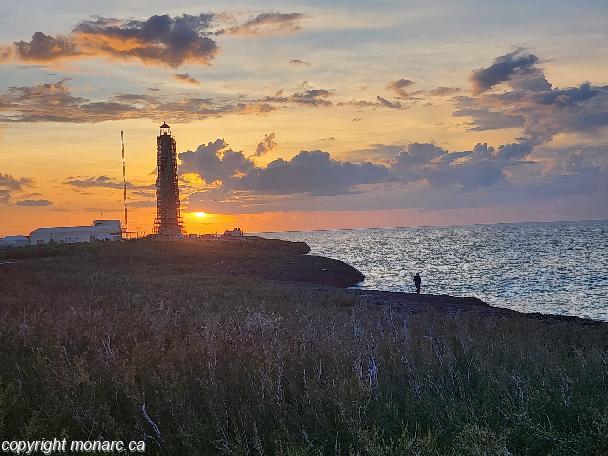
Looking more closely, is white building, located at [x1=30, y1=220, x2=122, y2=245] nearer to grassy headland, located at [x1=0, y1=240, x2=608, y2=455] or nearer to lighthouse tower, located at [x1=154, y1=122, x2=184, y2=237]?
lighthouse tower, located at [x1=154, y1=122, x2=184, y2=237]

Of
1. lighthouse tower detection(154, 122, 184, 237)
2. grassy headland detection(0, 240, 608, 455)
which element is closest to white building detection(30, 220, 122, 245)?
lighthouse tower detection(154, 122, 184, 237)

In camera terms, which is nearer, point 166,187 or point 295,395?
point 295,395

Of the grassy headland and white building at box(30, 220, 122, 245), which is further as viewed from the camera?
white building at box(30, 220, 122, 245)

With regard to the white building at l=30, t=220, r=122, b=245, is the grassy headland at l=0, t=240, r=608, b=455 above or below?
above

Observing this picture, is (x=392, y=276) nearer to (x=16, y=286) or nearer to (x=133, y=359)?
(x=16, y=286)

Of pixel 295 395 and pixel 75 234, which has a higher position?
pixel 295 395

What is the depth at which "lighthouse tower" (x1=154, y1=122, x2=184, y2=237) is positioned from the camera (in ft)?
294

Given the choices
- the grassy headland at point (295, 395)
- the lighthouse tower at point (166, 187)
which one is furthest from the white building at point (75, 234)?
the grassy headland at point (295, 395)

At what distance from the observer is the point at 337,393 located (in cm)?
564

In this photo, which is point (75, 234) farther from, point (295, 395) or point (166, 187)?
point (295, 395)

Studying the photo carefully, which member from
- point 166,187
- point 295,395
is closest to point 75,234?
point 166,187

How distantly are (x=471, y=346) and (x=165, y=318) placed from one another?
6.24 m

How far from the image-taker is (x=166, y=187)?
89.6 metres

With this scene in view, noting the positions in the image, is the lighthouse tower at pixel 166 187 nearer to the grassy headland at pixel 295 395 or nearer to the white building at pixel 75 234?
the white building at pixel 75 234
